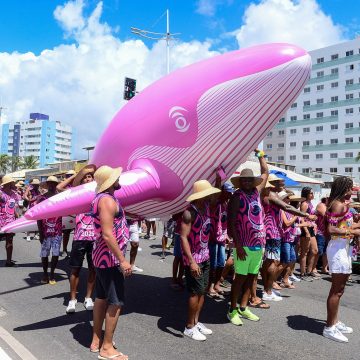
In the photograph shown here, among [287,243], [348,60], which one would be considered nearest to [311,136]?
[348,60]

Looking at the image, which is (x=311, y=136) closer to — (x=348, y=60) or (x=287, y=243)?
(x=348, y=60)

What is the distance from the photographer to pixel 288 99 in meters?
4.24

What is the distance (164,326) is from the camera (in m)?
4.39

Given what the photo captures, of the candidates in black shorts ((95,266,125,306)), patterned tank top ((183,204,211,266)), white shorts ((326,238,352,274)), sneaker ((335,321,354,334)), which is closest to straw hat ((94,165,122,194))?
black shorts ((95,266,125,306))

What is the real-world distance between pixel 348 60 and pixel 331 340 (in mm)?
56136

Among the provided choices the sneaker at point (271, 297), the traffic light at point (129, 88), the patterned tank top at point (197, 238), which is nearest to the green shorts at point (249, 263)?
the patterned tank top at point (197, 238)

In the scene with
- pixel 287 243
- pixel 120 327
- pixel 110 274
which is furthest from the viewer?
pixel 287 243

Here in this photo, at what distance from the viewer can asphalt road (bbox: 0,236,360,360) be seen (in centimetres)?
371

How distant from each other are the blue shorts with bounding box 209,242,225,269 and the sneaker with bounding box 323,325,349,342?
1.83 meters

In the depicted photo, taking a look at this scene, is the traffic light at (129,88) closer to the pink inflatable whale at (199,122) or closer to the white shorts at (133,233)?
the white shorts at (133,233)

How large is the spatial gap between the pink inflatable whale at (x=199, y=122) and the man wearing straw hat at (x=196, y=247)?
50cm

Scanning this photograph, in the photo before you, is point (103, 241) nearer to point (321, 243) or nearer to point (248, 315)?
point (248, 315)

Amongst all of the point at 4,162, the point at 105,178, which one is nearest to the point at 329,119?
the point at 105,178

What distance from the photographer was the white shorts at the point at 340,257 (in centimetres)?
399
